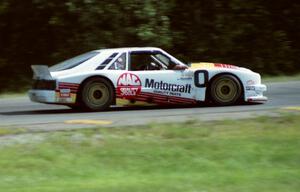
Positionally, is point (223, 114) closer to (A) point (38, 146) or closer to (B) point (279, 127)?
(B) point (279, 127)

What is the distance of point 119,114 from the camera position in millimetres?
13719

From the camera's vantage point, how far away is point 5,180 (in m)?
7.42

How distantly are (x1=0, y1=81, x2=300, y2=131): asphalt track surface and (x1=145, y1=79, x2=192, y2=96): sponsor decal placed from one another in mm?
378

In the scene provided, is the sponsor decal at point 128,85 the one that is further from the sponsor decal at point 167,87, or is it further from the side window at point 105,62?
the side window at point 105,62

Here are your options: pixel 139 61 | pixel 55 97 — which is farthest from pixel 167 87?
pixel 55 97

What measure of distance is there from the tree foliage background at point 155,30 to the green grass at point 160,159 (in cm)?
1107

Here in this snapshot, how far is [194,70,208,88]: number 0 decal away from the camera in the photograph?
14500 millimetres

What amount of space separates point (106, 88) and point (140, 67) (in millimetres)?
883

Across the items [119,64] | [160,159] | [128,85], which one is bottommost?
[160,159]

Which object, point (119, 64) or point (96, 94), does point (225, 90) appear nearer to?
point (119, 64)

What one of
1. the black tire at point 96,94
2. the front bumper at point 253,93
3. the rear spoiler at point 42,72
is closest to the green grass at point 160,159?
the black tire at point 96,94

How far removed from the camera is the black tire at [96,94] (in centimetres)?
1412

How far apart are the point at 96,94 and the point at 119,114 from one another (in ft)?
2.71

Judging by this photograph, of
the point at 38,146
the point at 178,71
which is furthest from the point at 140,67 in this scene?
the point at 38,146
